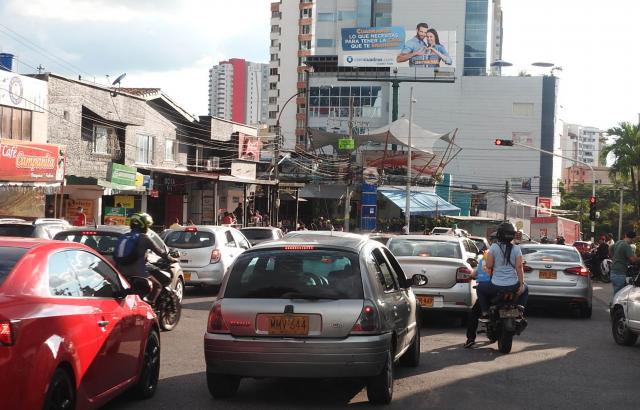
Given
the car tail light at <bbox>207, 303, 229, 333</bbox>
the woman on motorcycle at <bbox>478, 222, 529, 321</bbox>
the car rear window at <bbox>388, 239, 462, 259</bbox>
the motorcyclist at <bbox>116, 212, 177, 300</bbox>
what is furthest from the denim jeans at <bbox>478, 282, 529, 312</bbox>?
the car tail light at <bbox>207, 303, 229, 333</bbox>

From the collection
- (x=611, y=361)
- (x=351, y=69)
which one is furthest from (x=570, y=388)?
(x=351, y=69)

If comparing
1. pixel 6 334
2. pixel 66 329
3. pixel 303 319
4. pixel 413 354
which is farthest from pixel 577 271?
pixel 6 334

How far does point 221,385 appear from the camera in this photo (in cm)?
757

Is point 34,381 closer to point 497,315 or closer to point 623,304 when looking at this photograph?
point 497,315

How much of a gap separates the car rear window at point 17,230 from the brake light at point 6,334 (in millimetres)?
11057

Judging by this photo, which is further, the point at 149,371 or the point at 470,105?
the point at 470,105

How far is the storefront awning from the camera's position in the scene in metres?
59.2

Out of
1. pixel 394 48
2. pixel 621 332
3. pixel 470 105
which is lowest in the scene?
pixel 621 332

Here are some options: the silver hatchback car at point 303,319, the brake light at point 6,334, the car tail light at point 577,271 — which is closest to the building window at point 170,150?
the car tail light at point 577,271

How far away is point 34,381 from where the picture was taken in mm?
4957

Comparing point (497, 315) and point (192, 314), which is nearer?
point (497, 315)

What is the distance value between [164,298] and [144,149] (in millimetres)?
27749

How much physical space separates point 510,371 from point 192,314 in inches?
270

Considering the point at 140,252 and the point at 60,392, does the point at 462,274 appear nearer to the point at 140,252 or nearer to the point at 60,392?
the point at 140,252
